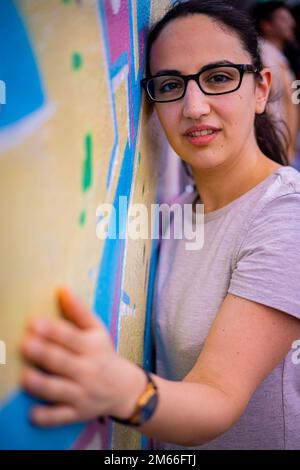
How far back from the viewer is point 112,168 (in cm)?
128

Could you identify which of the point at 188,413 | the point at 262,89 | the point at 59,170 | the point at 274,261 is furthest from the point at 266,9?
the point at 188,413

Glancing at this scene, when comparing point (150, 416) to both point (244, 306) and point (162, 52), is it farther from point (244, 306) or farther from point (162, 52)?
point (162, 52)

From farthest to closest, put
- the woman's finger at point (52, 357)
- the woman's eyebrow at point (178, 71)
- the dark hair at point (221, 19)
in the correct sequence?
the dark hair at point (221, 19) < the woman's eyebrow at point (178, 71) < the woman's finger at point (52, 357)

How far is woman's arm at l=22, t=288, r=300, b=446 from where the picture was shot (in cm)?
85

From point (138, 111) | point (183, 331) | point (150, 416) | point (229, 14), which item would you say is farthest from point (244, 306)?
point (229, 14)

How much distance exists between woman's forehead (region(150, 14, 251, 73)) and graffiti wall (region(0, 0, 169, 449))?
200 mm

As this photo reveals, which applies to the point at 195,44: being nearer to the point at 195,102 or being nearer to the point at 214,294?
the point at 195,102

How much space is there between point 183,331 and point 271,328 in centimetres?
34

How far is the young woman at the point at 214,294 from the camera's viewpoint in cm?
89

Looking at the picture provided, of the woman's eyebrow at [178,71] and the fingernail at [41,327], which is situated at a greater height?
the woman's eyebrow at [178,71]

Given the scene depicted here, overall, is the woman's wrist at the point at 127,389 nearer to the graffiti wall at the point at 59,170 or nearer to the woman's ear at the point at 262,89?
the graffiti wall at the point at 59,170

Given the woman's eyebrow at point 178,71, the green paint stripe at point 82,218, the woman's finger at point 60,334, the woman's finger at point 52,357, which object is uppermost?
the woman's eyebrow at point 178,71

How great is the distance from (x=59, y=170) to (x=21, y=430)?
465 mm

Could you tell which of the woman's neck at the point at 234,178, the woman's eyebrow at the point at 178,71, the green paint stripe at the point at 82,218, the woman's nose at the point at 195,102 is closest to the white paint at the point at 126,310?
the green paint stripe at the point at 82,218
